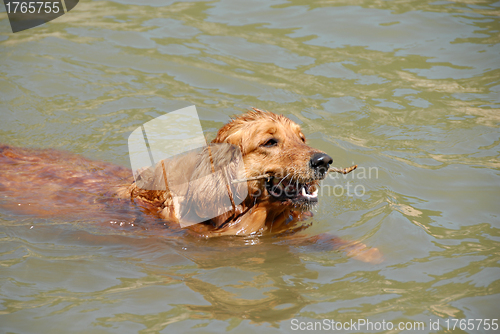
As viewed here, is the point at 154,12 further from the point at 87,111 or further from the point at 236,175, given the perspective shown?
the point at 236,175

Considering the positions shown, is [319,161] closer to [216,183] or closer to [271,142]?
[271,142]

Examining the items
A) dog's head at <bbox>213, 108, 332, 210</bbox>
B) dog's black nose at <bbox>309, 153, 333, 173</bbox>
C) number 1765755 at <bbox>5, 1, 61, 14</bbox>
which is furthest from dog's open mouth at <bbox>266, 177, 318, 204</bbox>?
number 1765755 at <bbox>5, 1, 61, 14</bbox>

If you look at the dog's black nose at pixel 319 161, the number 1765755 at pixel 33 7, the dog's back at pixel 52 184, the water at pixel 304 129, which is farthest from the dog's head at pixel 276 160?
the number 1765755 at pixel 33 7

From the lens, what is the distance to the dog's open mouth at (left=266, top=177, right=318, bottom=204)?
5578mm

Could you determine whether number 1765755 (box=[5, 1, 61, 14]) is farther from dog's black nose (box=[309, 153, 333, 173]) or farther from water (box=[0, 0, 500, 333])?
dog's black nose (box=[309, 153, 333, 173])

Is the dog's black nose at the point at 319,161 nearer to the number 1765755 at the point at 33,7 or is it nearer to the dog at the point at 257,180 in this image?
the dog at the point at 257,180

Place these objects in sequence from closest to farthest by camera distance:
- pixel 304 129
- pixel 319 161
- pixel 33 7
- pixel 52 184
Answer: pixel 319 161, pixel 52 184, pixel 304 129, pixel 33 7

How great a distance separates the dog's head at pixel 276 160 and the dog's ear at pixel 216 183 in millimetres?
93

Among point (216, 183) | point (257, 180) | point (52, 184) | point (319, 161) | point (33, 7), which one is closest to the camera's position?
point (319, 161)

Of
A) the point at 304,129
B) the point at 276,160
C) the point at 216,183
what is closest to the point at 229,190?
the point at 216,183

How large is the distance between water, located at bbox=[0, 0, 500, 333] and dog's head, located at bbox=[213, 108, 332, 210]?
575 millimetres

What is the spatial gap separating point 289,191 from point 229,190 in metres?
0.63

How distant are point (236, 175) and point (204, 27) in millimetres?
6270

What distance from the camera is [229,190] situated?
18.3 feet
